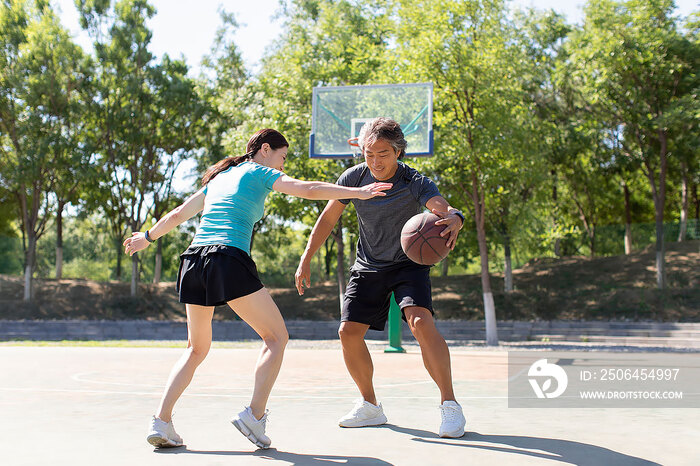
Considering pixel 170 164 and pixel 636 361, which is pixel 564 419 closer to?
pixel 636 361

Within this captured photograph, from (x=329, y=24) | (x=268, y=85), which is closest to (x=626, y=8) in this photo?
(x=329, y=24)

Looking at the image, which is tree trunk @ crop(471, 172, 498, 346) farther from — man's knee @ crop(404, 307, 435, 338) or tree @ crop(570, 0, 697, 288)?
man's knee @ crop(404, 307, 435, 338)

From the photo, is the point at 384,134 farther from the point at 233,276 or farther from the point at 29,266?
the point at 29,266

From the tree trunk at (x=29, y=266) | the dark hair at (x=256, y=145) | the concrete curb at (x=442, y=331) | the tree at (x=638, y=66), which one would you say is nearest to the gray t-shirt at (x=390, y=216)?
the dark hair at (x=256, y=145)

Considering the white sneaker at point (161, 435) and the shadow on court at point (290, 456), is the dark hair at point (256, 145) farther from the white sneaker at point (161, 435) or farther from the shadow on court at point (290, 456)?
the shadow on court at point (290, 456)

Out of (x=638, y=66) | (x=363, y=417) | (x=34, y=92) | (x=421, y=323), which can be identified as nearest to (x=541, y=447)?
(x=421, y=323)

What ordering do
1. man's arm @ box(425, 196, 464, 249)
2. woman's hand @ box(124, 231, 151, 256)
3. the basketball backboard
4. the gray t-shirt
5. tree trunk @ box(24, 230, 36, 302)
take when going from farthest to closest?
tree trunk @ box(24, 230, 36, 302)
the basketball backboard
the gray t-shirt
woman's hand @ box(124, 231, 151, 256)
man's arm @ box(425, 196, 464, 249)

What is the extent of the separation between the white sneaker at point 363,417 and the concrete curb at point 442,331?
16.5 metres

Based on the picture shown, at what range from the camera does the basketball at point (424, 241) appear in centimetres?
439

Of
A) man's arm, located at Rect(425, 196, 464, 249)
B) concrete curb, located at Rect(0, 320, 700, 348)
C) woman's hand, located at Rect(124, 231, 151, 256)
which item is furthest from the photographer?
concrete curb, located at Rect(0, 320, 700, 348)

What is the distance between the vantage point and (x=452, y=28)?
18453 millimetres

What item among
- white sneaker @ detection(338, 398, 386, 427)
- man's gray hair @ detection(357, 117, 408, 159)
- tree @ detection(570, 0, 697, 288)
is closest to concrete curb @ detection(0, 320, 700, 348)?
tree @ detection(570, 0, 697, 288)

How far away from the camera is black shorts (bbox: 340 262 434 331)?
476cm

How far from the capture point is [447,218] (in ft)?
14.2
